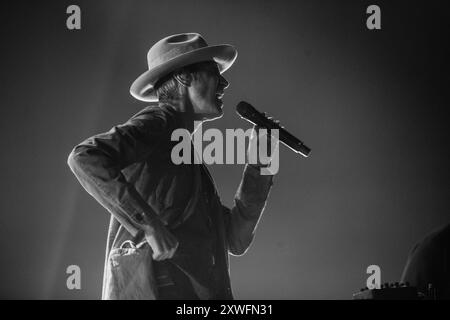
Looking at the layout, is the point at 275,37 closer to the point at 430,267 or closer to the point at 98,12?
the point at 98,12

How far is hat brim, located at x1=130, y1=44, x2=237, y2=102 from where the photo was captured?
1.79 m

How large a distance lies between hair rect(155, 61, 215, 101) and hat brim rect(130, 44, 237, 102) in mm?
12

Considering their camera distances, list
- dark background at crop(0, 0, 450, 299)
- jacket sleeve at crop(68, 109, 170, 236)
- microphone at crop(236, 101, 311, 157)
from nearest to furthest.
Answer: jacket sleeve at crop(68, 109, 170, 236), microphone at crop(236, 101, 311, 157), dark background at crop(0, 0, 450, 299)

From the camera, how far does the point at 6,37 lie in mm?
3418

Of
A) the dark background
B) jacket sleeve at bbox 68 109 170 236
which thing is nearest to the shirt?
jacket sleeve at bbox 68 109 170 236

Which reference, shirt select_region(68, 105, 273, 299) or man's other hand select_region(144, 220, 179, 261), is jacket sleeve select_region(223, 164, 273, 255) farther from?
man's other hand select_region(144, 220, 179, 261)

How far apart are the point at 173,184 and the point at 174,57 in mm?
353

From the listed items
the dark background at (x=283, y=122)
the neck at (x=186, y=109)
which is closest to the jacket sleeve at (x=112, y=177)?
the neck at (x=186, y=109)

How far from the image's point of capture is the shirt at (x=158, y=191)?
5.02ft

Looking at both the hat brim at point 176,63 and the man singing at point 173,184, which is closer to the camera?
the man singing at point 173,184

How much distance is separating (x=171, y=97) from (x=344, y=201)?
6.20 ft

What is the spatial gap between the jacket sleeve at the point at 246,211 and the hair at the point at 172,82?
28cm

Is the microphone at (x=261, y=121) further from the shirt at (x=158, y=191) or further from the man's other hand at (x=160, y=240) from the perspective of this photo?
the man's other hand at (x=160, y=240)

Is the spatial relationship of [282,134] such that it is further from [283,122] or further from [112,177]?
[283,122]
